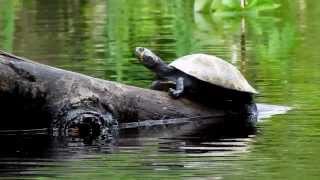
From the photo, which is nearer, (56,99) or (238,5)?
(56,99)

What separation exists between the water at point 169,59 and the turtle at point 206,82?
350 mm

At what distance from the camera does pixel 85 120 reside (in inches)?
309

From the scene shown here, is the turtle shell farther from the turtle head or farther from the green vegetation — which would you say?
the green vegetation

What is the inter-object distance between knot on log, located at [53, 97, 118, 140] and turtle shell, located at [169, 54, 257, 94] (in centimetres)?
83

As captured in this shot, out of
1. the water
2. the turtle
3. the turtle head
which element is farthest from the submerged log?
the turtle head

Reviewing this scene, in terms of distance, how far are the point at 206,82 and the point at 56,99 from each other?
118cm

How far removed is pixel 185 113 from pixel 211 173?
7.06 ft

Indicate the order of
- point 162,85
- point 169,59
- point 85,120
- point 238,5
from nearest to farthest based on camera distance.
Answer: point 85,120
point 162,85
point 169,59
point 238,5

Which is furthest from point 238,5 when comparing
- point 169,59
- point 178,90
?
point 178,90

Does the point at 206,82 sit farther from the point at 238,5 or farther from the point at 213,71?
the point at 238,5

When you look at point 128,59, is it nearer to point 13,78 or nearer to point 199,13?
point 13,78

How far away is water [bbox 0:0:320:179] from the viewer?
6414mm

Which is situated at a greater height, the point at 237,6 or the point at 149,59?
the point at 237,6

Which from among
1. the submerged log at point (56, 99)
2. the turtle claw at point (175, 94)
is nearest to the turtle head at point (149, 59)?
the turtle claw at point (175, 94)
